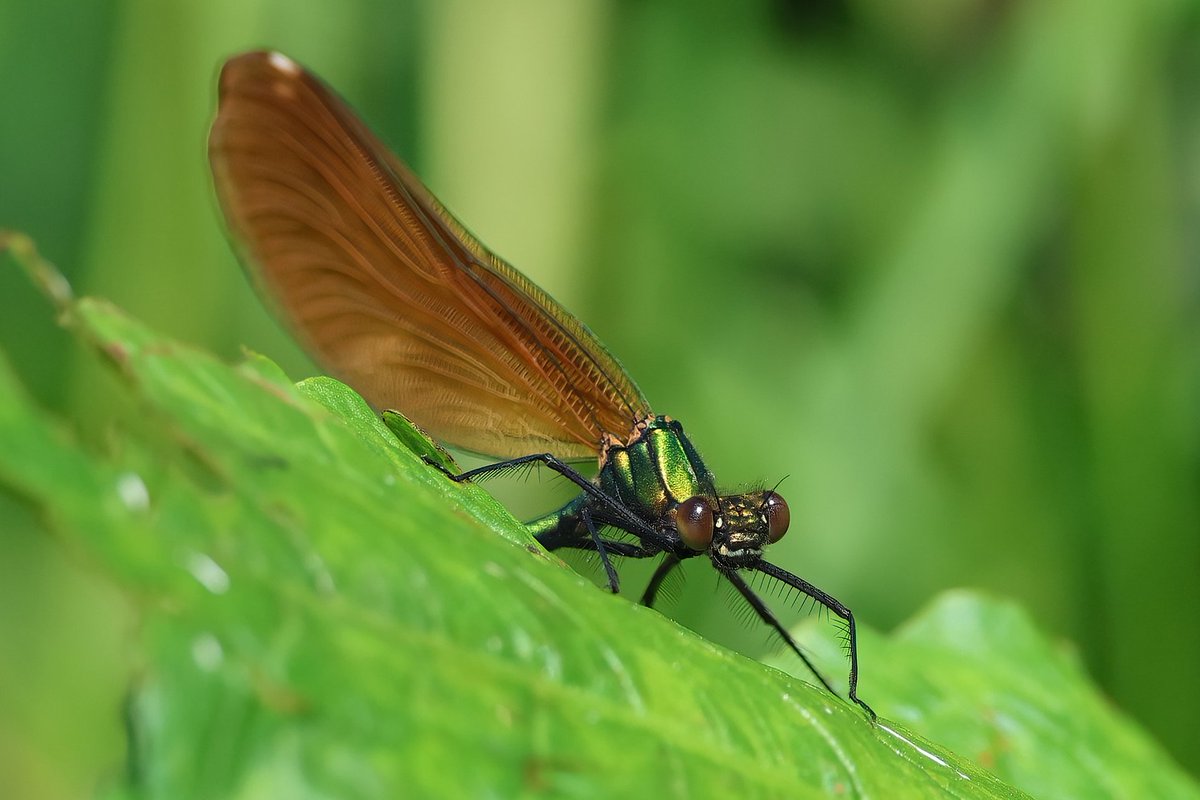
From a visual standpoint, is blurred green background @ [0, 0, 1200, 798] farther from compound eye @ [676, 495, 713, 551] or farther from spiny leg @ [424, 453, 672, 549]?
compound eye @ [676, 495, 713, 551]

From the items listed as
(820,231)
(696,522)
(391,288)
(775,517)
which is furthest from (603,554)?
(820,231)

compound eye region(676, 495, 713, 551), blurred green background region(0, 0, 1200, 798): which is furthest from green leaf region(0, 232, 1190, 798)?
blurred green background region(0, 0, 1200, 798)

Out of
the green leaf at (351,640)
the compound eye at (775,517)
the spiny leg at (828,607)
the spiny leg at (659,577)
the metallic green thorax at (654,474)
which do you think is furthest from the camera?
the spiny leg at (659,577)

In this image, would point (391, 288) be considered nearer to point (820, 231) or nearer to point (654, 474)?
point (654, 474)

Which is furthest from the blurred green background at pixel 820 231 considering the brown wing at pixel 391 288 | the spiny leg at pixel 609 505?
the spiny leg at pixel 609 505

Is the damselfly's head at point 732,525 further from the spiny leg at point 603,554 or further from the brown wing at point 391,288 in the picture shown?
the brown wing at point 391,288
